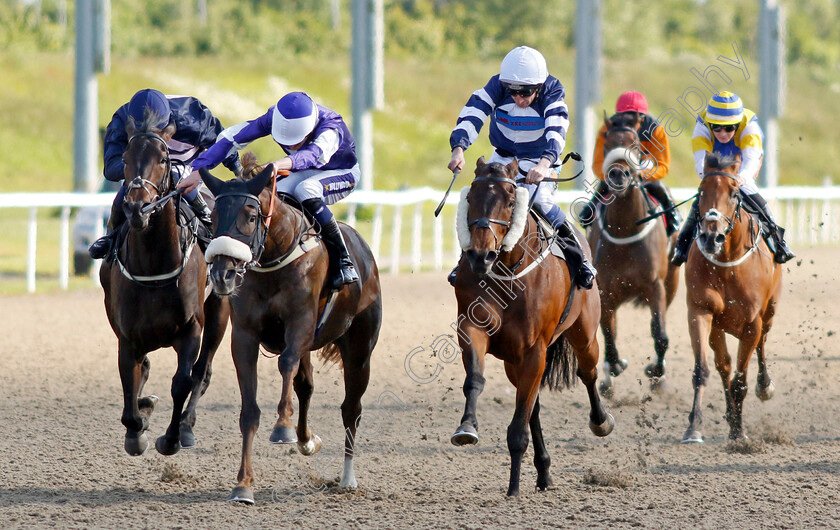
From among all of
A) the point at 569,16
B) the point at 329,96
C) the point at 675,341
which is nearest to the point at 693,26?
the point at 569,16

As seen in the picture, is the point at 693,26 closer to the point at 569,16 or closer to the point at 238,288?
the point at 569,16

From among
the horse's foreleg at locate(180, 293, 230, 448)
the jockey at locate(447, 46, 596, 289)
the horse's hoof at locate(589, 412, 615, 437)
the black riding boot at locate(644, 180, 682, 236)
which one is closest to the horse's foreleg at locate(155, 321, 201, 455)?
the horse's foreleg at locate(180, 293, 230, 448)

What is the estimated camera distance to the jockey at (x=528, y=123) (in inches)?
232

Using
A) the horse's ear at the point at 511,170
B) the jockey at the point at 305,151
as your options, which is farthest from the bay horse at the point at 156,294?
the horse's ear at the point at 511,170

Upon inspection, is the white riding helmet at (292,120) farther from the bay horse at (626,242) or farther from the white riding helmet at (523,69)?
the bay horse at (626,242)

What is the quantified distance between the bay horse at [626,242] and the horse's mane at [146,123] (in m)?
3.74

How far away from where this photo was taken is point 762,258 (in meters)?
7.27

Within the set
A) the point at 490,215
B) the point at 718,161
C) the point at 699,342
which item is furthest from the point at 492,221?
the point at 699,342

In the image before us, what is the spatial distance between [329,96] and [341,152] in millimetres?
33322

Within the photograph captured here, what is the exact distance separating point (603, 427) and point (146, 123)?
10.0 feet

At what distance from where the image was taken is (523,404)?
18.1 feet

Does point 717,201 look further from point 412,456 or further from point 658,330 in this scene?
point 412,456

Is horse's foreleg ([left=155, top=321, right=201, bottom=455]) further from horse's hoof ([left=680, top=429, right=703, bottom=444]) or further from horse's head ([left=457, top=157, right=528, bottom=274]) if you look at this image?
horse's hoof ([left=680, top=429, right=703, bottom=444])

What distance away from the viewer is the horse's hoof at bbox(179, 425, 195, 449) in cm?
605
